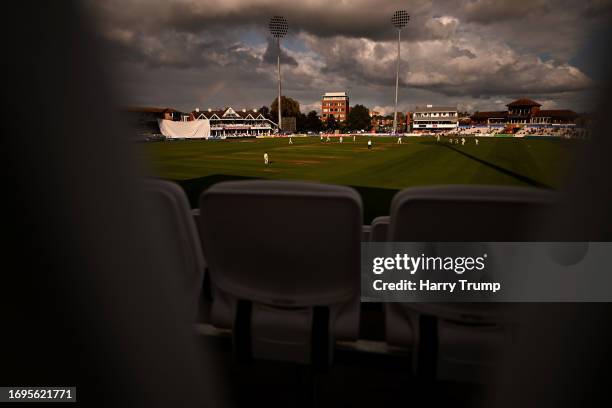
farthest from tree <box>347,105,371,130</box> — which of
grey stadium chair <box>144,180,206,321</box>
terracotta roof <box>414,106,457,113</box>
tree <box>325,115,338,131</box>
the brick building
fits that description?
grey stadium chair <box>144,180,206,321</box>

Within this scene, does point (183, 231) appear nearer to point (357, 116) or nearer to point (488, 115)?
point (357, 116)

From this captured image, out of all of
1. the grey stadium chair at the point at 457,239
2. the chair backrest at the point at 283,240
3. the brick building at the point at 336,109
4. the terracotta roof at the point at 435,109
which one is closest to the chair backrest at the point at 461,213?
the grey stadium chair at the point at 457,239

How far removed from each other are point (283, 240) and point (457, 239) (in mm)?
528

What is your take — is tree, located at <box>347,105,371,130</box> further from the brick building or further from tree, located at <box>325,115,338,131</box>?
tree, located at <box>325,115,338,131</box>

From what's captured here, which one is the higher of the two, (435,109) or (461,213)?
(435,109)

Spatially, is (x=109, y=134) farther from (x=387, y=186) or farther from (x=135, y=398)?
(x=387, y=186)

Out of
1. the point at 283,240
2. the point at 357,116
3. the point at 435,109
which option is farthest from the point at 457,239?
the point at 435,109

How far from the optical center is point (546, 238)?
1.69ft

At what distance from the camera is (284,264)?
44.6 inches

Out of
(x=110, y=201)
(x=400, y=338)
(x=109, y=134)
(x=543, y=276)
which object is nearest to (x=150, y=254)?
(x=110, y=201)

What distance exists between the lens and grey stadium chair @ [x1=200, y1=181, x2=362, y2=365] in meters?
1.00

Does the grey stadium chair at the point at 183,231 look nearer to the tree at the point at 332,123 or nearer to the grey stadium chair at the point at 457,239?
the grey stadium chair at the point at 457,239

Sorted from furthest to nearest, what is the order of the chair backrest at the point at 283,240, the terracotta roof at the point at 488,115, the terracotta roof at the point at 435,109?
1. the terracotta roof at the point at 435,109
2. the terracotta roof at the point at 488,115
3. the chair backrest at the point at 283,240

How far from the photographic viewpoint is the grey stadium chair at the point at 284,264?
100 centimetres
